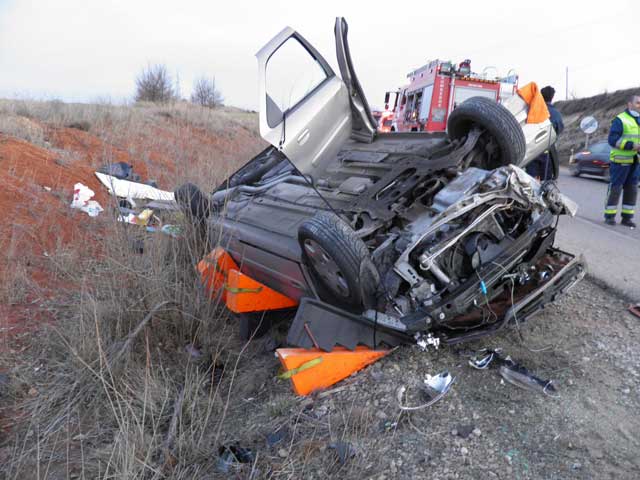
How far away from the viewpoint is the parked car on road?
1148cm

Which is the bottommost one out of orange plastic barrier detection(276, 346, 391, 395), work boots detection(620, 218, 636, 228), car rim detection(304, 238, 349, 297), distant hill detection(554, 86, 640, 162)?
distant hill detection(554, 86, 640, 162)

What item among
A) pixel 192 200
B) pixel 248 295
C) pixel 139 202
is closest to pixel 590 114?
pixel 139 202

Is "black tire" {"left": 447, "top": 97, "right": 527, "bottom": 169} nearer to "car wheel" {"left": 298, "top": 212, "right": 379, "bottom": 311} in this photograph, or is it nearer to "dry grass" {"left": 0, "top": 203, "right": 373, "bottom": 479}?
"car wheel" {"left": 298, "top": 212, "right": 379, "bottom": 311}

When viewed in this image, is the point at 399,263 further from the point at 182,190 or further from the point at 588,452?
the point at 182,190

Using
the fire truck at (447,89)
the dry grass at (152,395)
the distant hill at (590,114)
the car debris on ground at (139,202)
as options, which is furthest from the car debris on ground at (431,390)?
the distant hill at (590,114)

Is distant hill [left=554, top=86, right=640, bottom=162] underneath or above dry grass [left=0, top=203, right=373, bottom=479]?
underneath

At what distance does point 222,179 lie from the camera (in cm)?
525

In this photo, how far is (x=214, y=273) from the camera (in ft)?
11.1

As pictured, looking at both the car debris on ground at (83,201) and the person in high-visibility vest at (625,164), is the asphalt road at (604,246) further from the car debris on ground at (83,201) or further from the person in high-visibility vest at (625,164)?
the car debris on ground at (83,201)

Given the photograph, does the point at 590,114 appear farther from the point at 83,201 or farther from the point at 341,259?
the point at 341,259

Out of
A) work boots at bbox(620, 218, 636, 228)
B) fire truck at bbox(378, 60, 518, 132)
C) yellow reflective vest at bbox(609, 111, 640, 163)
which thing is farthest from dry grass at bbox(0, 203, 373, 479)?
fire truck at bbox(378, 60, 518, 132)

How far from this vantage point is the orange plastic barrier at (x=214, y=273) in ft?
10.9

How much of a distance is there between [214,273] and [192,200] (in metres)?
0.83

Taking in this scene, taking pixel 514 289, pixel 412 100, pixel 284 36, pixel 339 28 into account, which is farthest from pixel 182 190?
pixel 412 100
